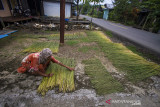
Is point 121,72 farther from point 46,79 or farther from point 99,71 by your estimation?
point 46,79

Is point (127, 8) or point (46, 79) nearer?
point (46, 79)

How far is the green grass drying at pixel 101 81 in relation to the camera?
5.81 feet

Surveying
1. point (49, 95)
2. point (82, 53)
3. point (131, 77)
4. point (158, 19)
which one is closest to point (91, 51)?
point (82, 53)

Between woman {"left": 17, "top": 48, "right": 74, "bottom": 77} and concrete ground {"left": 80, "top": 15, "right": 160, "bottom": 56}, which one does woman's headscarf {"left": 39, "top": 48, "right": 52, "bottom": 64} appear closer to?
woman {"left": 17, "top": 48, "right": 74, "bottom": 77}

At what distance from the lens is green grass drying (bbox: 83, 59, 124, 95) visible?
1.77m

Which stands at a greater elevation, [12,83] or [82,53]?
[82,53]

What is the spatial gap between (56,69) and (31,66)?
58cm

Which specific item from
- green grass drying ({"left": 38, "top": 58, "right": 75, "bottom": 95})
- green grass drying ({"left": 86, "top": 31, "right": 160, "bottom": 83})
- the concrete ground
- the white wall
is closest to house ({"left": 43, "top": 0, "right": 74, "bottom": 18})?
the white wall

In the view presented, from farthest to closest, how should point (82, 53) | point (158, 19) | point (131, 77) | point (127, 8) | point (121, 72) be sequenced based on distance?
1. point (127, 8)
2. point (158, 19)
3. point (82, 53)
4. point (121, 72)
5. point (131, 77)

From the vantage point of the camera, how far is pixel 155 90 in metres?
1.88

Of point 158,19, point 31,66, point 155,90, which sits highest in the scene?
point 158,19

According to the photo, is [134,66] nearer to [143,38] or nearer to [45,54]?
[45,54]

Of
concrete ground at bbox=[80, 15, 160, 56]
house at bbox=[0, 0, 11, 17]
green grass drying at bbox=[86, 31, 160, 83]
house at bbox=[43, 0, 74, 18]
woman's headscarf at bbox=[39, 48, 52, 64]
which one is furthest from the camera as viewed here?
house at bbox=[43, 0, 74, 18]

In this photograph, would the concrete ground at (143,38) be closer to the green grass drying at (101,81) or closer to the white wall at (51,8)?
the green grass drying at (101,81)
